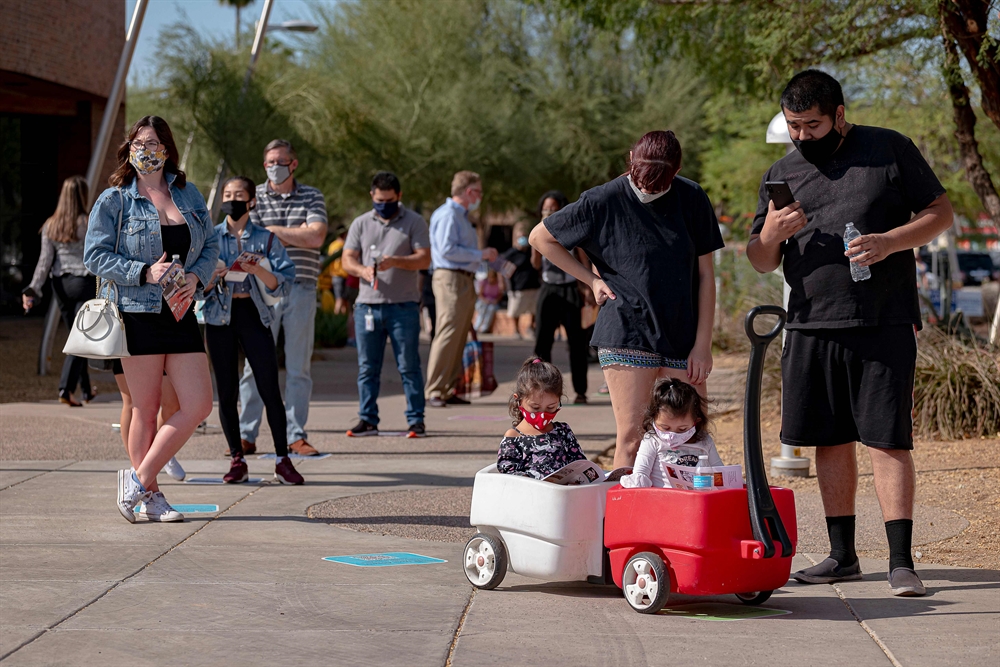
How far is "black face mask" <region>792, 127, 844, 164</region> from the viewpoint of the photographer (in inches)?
206

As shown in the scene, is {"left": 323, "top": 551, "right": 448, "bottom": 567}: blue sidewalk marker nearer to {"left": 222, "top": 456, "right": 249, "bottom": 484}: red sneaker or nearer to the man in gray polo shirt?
{"left": 222, "top": 456, "right": 249, "bottom": 484}: red sneaker

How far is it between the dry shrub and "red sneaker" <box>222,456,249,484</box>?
4.98m

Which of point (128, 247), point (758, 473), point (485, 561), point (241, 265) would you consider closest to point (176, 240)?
point (128, 247)

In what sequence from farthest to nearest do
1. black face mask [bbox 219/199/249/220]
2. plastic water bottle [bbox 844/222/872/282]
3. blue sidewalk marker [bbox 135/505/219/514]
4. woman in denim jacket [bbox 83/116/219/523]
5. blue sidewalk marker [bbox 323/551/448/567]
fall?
black face mask [bbox 219/199/249/220] < blue sidewalk marker [bbox 135/505/219/514] < woman in denim jacket [bbox 83/116/219/523] < blue sidewalk marker [bbox 323/551/448/567] < plastic water bottle [bbox 844/222/872/282]

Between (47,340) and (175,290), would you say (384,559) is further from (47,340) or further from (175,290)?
(47,340)

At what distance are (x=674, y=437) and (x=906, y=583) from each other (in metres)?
1.10

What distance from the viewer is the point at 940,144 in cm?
2200

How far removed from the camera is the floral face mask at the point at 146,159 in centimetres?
646

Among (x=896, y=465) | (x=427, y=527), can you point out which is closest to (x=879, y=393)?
(x=896, y=465)

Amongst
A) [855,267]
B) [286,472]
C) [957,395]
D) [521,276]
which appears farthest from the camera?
[521,276]

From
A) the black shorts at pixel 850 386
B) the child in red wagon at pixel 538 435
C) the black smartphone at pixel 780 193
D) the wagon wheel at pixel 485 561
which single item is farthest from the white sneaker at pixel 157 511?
the black smartphone at pixel 780 193

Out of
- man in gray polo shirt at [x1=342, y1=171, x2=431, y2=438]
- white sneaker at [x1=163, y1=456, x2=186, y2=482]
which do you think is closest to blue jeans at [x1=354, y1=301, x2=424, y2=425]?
man in gray polo shirt at [x1=342, y1=171, x2=431, y2=438]

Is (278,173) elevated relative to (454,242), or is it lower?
elevated

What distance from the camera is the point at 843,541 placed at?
17.6 ft
